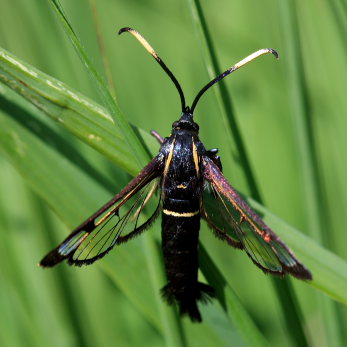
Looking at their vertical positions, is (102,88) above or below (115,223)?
above

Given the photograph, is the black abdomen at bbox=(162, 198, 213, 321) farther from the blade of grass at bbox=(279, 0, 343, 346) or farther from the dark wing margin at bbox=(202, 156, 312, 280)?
the blade of grass at bbox=(279, 0, 343, 346)

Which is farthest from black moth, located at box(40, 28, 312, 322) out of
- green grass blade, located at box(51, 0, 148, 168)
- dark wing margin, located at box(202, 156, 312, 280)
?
green grass blade, located at box(51, 0, 148, 168)

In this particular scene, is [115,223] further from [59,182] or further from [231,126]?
[231,126]

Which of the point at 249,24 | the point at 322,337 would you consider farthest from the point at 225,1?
the point at 322,337

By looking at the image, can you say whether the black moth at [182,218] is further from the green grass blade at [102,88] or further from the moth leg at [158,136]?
the green grass blade at [102,88]

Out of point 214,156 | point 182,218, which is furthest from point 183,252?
point 214,156

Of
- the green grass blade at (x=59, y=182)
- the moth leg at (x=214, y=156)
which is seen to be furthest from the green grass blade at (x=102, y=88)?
the moth leg at (x=214, y=156)
